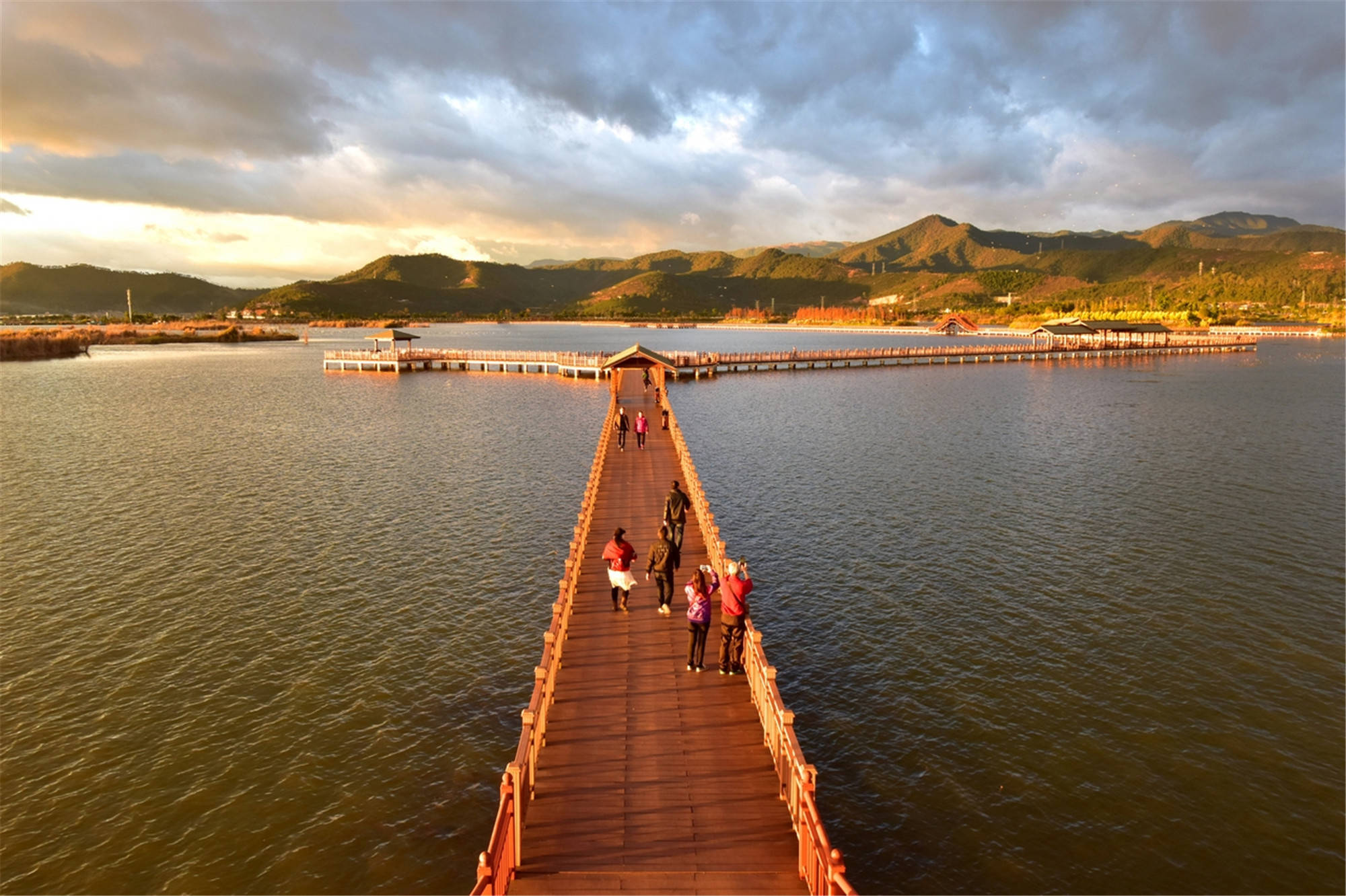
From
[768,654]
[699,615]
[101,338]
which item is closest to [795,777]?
[699,615]

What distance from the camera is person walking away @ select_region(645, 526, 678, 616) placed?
51.1ft

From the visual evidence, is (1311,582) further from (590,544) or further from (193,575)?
(193,575)

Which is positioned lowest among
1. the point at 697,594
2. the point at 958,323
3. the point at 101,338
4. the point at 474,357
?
the point at 697,594

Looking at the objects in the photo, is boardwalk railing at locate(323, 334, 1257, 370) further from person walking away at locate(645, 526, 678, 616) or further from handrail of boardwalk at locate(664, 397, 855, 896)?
handrail of boardwalk at locate(664, 397, 855, 896)

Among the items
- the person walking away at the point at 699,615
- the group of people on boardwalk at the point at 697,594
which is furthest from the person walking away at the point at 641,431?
the person walking away at the point at 699,615

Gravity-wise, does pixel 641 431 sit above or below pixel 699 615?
above

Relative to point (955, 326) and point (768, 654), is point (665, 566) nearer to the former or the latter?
point (768, 654)

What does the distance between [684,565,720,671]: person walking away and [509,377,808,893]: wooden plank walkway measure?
23 cm

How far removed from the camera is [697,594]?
12742 mm

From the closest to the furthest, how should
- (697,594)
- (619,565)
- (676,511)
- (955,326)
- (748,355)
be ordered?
(697,594), (619,565), (676,511), (748,355), (955,326)

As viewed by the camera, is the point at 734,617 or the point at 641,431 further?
the point at 641,431

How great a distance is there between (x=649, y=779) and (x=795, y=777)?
2268 millimetres

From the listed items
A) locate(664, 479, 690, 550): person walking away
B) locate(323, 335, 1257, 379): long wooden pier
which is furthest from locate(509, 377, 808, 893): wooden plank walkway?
locate(323, 335, 1257, 379): long wooden pier

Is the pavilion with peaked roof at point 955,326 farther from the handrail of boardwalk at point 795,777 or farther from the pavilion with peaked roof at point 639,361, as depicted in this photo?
the handrail of boardwalk at point 795,777
